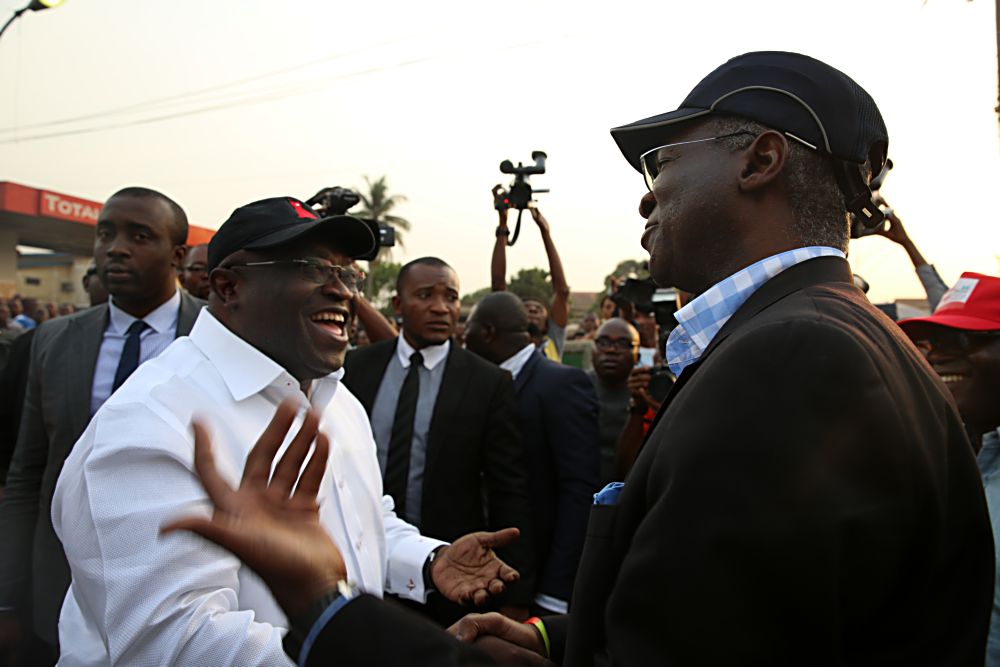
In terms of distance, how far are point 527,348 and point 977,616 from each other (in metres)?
3.71

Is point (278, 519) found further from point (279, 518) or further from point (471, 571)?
point (471, 571)

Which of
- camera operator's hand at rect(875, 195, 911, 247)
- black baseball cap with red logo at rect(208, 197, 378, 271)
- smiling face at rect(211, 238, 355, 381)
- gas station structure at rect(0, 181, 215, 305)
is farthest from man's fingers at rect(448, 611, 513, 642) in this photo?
gas station structure at rect(0, 181, 215, 305)

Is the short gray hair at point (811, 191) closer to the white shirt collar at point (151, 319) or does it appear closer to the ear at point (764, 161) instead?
the ear at point (764, 161)

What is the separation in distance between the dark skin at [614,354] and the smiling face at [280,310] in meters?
3.73

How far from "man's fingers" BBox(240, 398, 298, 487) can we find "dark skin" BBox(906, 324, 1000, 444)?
256 centimetres

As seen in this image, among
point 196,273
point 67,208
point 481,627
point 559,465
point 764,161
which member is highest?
point 67,208

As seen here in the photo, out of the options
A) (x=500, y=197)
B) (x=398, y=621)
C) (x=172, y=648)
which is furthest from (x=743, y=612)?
(x=500, y=197)

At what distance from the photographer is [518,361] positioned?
16.1 ft

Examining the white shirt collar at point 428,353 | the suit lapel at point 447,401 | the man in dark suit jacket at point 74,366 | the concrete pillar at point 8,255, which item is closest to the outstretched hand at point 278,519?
the man in dark suit jacket at point 74,366

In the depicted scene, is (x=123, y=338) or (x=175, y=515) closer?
(x=175, y=515)

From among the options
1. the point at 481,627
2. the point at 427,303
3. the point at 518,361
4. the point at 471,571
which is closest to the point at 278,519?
the point at 481,627

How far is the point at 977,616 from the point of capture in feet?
4.39

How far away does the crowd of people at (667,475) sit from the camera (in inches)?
44.6

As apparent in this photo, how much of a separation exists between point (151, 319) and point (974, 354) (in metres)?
3.63
